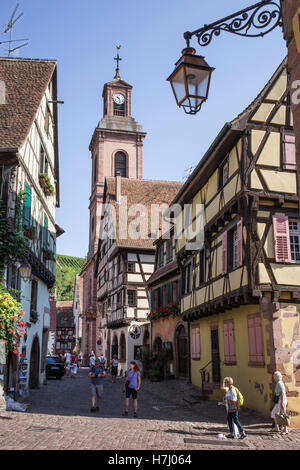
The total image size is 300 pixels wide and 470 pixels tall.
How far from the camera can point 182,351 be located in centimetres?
2264

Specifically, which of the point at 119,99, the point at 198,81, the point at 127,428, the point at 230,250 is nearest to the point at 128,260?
the point at 230,250

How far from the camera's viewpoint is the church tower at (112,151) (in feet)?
166

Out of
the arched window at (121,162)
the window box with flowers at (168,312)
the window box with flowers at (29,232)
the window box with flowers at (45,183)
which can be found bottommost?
the window box with flowers at (168,312)

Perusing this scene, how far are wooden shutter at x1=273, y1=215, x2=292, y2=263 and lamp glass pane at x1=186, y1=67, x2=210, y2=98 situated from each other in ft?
28.0

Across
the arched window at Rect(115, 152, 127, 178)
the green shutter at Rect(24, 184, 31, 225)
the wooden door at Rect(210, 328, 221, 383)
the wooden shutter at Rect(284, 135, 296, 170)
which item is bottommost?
the wooden door at Rect(210, 328, 221, 383)

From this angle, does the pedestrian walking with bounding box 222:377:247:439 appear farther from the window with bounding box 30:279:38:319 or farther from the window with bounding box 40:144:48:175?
the window with bounding box 40:144:48:175

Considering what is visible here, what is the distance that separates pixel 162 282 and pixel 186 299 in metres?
6.32

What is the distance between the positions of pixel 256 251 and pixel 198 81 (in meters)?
8.37

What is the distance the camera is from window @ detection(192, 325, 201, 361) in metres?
19.1

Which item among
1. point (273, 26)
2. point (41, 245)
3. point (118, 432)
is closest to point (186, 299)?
point (41, 245)

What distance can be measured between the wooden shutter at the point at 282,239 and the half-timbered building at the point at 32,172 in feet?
25.3

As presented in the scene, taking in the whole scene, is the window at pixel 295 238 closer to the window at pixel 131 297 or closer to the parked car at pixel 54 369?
the window at pixel 131 297

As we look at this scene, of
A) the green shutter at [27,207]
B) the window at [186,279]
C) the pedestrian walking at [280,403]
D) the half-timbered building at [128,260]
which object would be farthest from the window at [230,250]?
the half-timbered building at [128,260]

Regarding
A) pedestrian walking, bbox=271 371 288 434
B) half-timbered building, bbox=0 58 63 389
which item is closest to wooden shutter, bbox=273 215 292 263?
pedestrian walking, bbox=271 371 288 434
